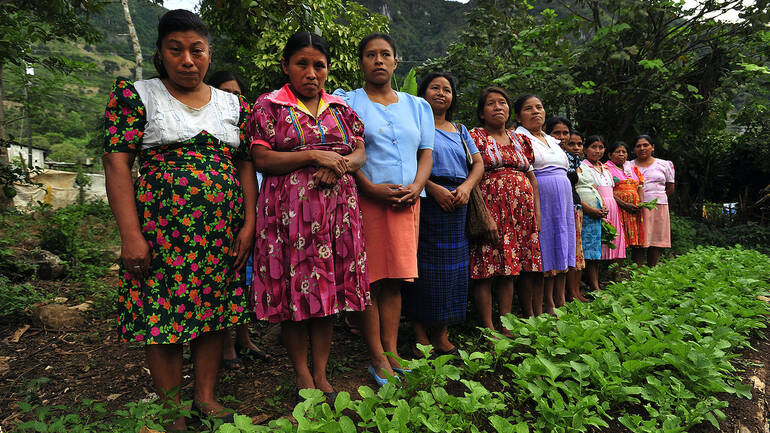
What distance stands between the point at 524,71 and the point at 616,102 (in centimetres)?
274

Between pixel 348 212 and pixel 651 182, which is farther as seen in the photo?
pixel 651 182

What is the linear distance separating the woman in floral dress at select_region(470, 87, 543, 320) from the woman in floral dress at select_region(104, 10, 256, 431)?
182cm

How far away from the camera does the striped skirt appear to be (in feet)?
9.12

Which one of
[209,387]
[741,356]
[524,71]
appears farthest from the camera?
[524,71]

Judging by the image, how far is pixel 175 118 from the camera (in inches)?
75.2

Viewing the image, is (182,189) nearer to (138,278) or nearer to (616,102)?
(138,278)

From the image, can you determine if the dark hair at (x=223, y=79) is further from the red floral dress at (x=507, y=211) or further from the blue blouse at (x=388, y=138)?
the red floral dress at (x=507, y=211)

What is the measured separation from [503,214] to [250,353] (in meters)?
2.11

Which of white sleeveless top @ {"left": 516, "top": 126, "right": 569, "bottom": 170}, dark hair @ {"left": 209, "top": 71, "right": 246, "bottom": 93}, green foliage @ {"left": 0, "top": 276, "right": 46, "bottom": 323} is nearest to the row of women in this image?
white sleeveless top @ {"left": 516, "top": 126, "right": 569, "bottom": 170}

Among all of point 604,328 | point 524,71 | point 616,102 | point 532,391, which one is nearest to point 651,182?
point 524,71

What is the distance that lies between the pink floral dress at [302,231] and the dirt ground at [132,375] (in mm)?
652

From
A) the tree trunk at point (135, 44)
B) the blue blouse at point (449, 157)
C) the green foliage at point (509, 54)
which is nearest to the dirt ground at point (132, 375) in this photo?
the blue blouse at point (449, 157)

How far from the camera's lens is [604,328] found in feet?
8.22

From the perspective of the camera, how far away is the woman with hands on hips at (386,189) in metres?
2.42
